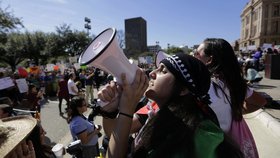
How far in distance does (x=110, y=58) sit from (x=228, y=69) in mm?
1081

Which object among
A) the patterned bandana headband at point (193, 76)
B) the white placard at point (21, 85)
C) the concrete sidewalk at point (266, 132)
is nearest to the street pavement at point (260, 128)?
the concrete sidewalk at point (266, 132)

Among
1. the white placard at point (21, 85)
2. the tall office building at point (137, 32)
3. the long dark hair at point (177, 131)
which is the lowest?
the white placard at point (21, 85)

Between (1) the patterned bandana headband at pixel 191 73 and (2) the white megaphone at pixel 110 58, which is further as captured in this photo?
(2) the white megaphone at pixel 110 58

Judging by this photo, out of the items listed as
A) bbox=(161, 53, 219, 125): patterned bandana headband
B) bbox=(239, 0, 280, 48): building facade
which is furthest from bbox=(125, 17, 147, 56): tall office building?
bbox=(161, 53, 219, 125): patterned bandana headband

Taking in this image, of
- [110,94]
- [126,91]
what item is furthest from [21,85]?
[126,91]

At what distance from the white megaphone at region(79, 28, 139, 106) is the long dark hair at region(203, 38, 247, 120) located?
893 millimetres

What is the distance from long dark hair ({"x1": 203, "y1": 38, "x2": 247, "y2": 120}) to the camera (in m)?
1.98

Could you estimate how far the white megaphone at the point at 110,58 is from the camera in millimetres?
1457

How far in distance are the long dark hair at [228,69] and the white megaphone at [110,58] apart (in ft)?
2.93

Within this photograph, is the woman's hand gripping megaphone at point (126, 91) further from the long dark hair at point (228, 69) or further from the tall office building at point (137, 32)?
the tall office building at point (137, 32)

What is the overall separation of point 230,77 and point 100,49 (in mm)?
1142

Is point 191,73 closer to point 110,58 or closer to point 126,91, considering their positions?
point 126,91

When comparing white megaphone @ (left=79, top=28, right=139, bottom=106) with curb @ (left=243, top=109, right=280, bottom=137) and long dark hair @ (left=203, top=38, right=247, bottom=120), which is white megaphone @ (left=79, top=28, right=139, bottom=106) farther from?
curb @ (left=243, top=109, right=280, bottom=137)

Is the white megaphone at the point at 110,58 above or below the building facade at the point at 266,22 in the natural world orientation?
below
